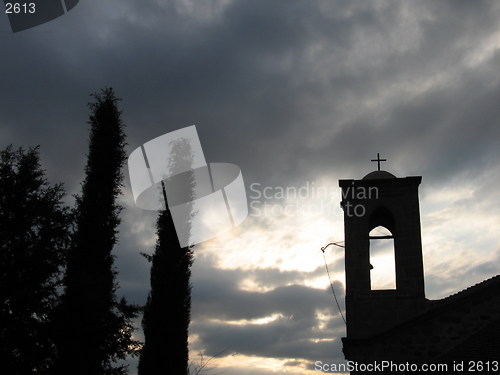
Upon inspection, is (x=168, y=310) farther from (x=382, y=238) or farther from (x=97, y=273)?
(x=382, y=238)

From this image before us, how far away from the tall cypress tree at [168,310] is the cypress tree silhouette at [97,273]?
0.65 m

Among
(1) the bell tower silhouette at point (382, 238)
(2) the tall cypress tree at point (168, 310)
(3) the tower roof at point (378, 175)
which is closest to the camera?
(1) the bell tower silhouette at point (382, 238)

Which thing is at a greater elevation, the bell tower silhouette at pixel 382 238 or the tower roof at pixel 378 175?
the tower roof at pixel 378 175

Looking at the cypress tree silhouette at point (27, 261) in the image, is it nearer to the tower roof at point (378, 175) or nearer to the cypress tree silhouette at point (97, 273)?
the cypress tree silhouette at point (97, 273)

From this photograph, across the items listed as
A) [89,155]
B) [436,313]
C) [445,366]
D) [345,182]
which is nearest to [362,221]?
[345,182]

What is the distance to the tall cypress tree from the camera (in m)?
13.8

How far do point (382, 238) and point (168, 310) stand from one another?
6262mm

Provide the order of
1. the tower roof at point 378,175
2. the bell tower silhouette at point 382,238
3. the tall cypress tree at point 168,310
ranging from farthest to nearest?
1. the tall cypress tree at point 168,310
2. the tower roof at point 378,175
3. the bell tower silhouette at point 382,238

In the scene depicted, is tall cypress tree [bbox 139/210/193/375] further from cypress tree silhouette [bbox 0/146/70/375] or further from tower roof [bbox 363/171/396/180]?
tower roof [bbox 363/171/396/180]

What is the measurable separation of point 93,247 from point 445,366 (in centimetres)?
846

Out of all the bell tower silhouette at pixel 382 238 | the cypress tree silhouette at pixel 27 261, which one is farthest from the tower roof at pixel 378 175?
the cypress tree silhouette at pixel 27 261

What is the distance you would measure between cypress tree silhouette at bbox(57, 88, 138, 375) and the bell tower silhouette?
583 cm

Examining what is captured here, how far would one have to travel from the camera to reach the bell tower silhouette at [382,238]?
37.3 feet

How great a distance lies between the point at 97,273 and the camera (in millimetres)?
12289
